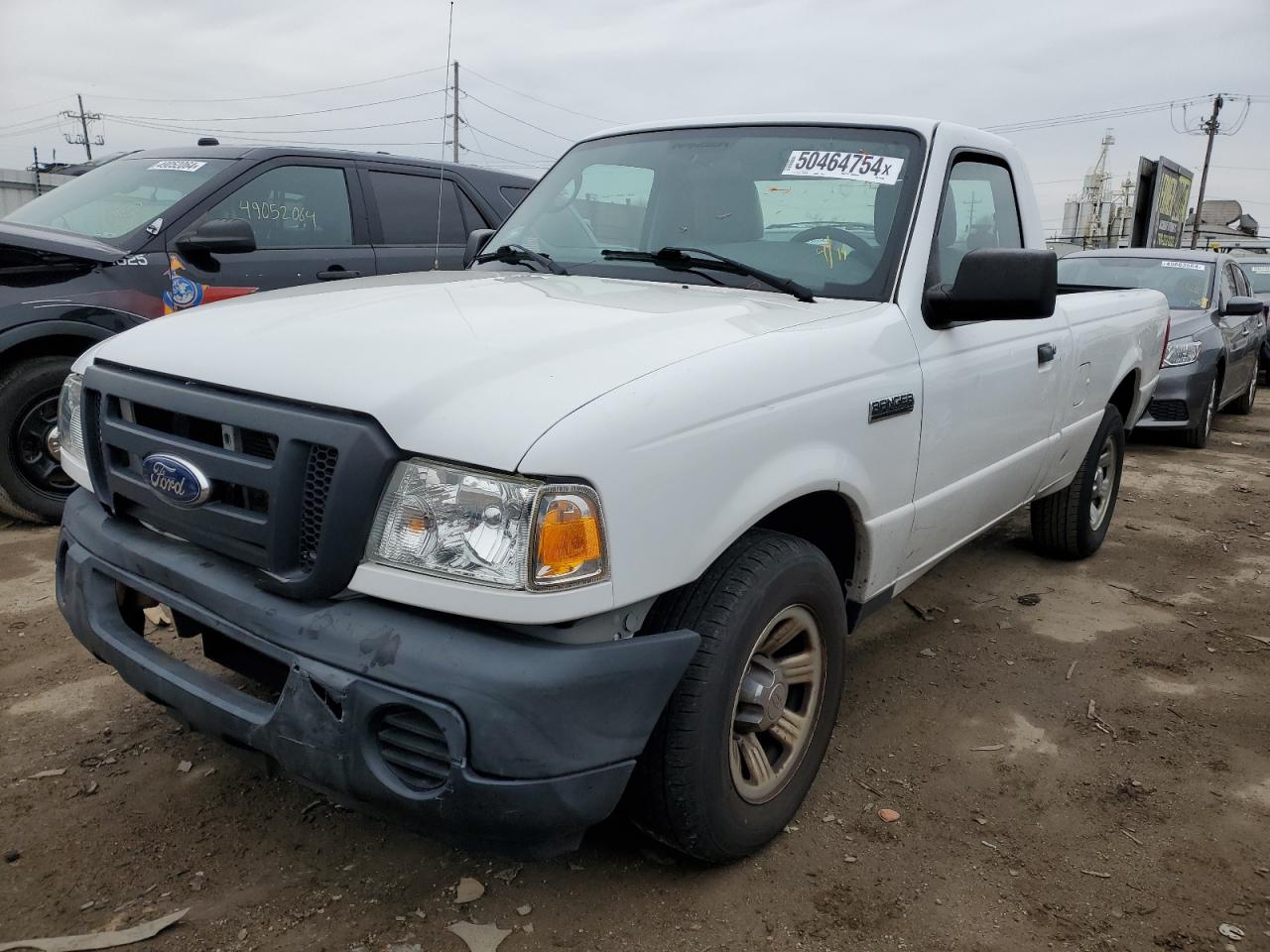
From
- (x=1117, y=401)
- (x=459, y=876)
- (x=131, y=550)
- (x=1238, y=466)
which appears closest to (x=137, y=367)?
(x=131, y=550)

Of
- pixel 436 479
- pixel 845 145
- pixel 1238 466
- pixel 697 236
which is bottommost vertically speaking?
pixel 1238 466

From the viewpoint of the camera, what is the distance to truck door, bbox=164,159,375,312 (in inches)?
200

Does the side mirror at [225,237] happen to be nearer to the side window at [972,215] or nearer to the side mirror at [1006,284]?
the side window at [972,215]

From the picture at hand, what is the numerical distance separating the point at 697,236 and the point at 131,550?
73.3 inches

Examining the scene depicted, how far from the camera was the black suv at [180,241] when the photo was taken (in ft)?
15.2

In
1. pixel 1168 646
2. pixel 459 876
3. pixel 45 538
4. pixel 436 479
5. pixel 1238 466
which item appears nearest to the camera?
pixel 436 479

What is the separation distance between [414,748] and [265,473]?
1.97 ft

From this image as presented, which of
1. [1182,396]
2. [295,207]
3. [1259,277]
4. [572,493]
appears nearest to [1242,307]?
[1182,396]

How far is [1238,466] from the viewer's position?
7973 mm

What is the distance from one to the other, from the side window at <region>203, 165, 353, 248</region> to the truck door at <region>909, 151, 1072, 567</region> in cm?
370

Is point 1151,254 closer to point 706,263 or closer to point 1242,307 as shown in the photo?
point 1242,307

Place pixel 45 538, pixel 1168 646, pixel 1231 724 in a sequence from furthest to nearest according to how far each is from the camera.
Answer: pixel 45 538
pixel 1168 646
pixel 1231 724

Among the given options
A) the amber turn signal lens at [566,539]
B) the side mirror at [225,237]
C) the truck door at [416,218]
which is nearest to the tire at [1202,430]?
the truck door at [416,218]

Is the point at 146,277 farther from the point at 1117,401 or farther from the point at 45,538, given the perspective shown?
the point at 1117,401
